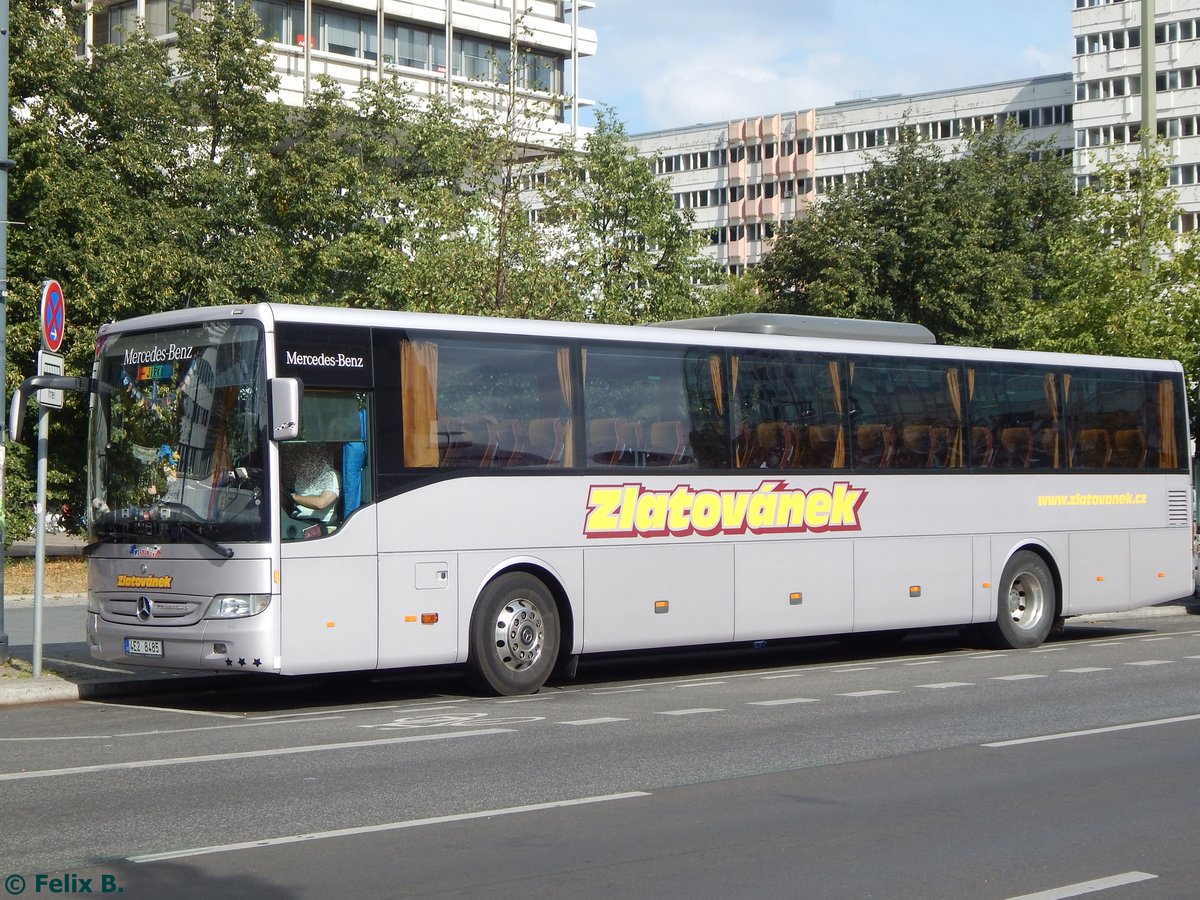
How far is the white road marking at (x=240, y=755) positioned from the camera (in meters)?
9.93

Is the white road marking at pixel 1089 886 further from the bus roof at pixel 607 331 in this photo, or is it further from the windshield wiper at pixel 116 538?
the windshield wiper at pixel 116 538

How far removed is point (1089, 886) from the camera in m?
6.97

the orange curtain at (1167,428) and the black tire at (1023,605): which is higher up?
the orange curtain at (1167,428)

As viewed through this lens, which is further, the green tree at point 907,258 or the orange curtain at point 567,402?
the green tree at point 907,258

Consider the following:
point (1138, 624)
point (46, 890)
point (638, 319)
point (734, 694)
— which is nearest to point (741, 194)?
point (638, 319)

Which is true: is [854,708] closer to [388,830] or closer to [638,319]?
[388,830]

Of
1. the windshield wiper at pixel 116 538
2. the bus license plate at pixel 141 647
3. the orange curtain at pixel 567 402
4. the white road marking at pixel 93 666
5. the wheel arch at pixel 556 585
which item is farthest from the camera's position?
the white road marking at pixel 93 666

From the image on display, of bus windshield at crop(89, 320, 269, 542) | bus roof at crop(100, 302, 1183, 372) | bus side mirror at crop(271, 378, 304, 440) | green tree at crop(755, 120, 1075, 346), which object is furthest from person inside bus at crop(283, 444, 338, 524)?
green tree at crop(755, 120, 1075, 346)

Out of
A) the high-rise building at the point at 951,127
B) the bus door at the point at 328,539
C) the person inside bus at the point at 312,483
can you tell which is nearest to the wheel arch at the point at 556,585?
the bus door at the point at 328,539

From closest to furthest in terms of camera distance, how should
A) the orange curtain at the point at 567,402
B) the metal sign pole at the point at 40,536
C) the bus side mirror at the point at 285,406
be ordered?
the bus side mirror at the point at 285,406 → the metal sign pole at the point at 40,536 → the orange curtain at the point at 567,402

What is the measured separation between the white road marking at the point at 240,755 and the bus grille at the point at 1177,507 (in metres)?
12.2

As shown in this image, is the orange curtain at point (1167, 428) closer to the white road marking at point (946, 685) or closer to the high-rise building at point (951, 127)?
the white road marking at point (946, 685)

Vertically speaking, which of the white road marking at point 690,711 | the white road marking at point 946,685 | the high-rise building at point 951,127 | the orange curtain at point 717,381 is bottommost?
the white road marking at point 946,685

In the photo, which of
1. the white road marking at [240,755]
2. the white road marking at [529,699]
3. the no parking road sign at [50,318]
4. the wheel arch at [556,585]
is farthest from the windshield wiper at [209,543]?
the no parking road sign at [50,318]
